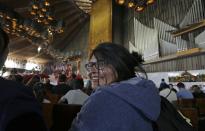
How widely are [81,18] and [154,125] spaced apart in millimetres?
15500

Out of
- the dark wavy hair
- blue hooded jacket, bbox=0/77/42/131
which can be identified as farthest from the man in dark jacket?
the dark wavy hair

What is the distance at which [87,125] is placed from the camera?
927mm

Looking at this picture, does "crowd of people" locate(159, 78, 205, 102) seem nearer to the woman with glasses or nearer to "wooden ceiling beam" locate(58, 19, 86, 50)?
the woman with glasses

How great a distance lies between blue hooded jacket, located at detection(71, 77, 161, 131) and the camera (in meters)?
0.93

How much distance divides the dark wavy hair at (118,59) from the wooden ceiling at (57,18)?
34.3 feet

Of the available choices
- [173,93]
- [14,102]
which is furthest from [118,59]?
[173,93]

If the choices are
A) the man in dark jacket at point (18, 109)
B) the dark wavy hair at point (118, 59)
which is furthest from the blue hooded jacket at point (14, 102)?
the dark wavy hair at point (118, 59)

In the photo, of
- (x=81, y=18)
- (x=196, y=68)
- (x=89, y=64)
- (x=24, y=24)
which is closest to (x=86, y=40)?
(x=81, y=18)

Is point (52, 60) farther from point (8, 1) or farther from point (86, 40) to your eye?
point (8, 1)

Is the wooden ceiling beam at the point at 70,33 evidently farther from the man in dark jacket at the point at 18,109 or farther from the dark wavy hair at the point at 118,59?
the man in dark jacket at the point at 18,109

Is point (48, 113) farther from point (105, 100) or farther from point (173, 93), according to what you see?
point (173, 93)

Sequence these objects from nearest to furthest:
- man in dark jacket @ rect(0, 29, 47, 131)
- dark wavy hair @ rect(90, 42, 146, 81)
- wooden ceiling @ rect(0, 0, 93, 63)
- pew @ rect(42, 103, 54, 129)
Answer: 1. man in dark jacket @ rect(0, 29, 47, 131)
2. dark wavy hair @ rect(90, 42, 146, 81)
3. pew @ rect(42, 103, 54, 129)
4. wooden ceiling @ rect(0, 0, 93, 63)

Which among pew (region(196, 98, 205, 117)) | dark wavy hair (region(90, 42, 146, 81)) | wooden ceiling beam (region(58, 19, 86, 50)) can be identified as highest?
wooden ceiling beam (region(58, 19, 86, 50))

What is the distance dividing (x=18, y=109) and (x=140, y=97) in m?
0.55
